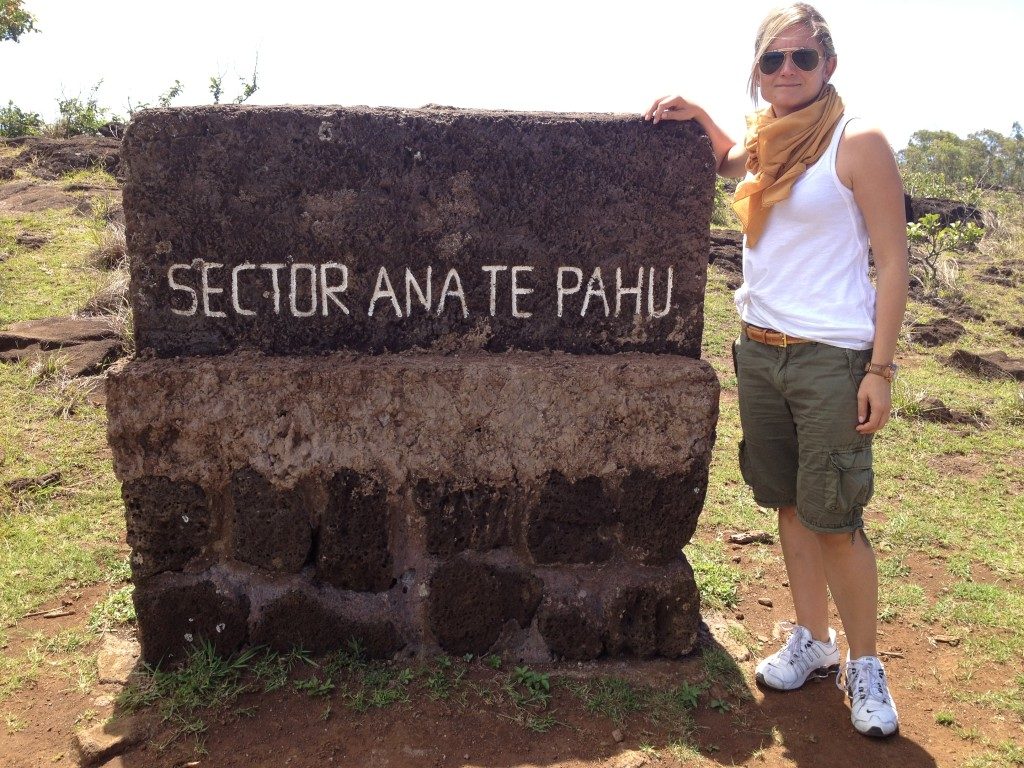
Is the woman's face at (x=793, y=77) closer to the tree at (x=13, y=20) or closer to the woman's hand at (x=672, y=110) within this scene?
the woman's hand at (x=672, y=110)

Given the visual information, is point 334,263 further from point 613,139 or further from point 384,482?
point 613,139

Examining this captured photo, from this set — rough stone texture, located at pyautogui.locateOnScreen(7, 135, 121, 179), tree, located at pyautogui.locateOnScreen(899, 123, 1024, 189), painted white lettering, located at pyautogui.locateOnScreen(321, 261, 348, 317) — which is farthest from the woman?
tree, located at pyautogui.locateOnScreen(899, 123, 1024, 189)

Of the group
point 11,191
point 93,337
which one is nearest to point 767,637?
point 93,337

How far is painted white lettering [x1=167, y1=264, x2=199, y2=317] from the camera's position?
236 centimetres

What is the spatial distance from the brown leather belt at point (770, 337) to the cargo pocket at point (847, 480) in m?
0.32

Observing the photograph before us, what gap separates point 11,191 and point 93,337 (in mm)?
4347

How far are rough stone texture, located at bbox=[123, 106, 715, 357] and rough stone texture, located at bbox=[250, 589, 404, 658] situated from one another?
2.53 feet

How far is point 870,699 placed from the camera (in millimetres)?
2385

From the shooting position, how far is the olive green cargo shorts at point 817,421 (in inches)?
87.4

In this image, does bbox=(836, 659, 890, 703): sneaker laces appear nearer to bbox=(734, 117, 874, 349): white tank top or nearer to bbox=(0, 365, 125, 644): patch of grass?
bbox=(734, 117, 874, 349): white tank top

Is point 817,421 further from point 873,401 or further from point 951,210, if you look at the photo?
point 951,210

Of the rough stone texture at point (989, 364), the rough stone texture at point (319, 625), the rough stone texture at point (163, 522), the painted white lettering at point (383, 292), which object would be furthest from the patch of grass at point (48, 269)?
the rough stone texture at point (989, 364)

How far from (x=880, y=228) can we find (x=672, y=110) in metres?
0.66

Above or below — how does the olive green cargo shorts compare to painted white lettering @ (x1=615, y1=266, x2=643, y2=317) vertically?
below
